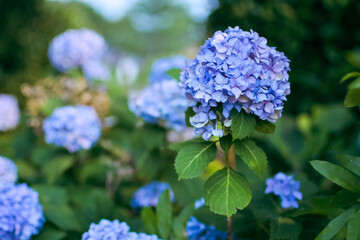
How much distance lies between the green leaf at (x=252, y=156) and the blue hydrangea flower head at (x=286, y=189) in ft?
0.85

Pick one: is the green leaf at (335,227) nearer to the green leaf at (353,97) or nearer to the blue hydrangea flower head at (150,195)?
the green leaf at (353,97)

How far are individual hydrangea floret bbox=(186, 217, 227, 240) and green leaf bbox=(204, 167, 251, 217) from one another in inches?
14.4

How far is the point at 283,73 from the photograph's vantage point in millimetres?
1121

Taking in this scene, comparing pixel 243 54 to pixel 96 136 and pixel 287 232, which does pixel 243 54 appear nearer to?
pixel 287 232

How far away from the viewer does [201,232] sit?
1472 millimetres

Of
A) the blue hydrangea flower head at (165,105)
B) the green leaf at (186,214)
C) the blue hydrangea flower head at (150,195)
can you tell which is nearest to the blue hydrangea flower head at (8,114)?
the blue hydrangea flower head at (165,105)

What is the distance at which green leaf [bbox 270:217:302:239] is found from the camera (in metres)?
1.22

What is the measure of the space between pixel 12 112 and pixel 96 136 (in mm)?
1368

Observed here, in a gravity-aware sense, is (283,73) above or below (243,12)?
below

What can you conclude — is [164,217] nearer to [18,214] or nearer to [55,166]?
[18,214]

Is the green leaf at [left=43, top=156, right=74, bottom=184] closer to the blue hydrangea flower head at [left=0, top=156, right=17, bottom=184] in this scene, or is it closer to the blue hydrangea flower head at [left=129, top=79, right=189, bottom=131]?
the blue hydrangea flower head at [left=0, top=156, right=17, bottom=184]

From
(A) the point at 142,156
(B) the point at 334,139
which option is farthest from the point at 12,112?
(B) the point at 334,139

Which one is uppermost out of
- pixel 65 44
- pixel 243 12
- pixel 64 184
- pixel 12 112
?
pixel 243 12

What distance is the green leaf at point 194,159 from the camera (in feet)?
3.59
